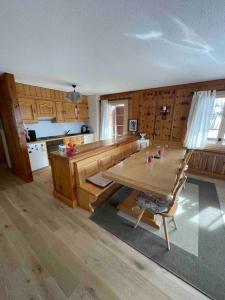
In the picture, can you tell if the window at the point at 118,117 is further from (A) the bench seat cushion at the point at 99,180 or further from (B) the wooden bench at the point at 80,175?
(A) the bench seat cushion at the point at 99,180

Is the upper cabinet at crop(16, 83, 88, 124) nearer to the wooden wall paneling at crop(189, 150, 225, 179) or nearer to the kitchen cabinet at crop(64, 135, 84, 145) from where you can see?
the kitchen cabinet at crop(64, 135, 84, 145)

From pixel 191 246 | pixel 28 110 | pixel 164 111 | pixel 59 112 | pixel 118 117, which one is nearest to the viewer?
pixel 191 246

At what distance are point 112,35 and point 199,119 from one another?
9.70 feet

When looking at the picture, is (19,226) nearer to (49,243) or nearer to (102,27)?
(49,243)

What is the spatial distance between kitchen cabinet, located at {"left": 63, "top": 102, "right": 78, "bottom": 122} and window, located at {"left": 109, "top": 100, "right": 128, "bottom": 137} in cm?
134

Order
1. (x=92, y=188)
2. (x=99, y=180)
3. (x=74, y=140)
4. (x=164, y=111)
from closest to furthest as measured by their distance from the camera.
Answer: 1. (x=92, y=188)
2. (x=99, y=180)
3. (x=164, y=111)
4. (x=74, y=140)

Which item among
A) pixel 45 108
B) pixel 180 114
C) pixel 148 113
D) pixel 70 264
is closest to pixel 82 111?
pixel 45 108

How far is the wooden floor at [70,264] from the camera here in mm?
1213

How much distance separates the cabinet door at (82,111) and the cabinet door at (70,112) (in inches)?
7.9

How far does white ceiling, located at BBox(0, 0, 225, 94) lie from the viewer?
1.01 metres

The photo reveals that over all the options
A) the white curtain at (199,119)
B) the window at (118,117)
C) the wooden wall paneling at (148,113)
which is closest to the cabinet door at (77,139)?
the window at (118,117)

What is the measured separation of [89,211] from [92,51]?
2.35 m

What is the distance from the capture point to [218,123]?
10.9 ft

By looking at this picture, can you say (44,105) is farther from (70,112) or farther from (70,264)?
(70,264)
